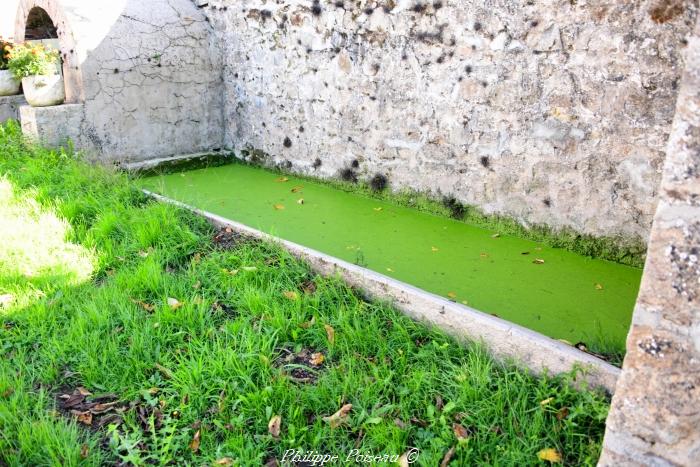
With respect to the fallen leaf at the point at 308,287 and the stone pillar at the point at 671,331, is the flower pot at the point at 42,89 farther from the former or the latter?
the stone pillar at the point at 671,331

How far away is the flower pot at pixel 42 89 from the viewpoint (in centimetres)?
538

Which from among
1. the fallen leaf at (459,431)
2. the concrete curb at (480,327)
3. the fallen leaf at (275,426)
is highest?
the concrete curb at (480,327)

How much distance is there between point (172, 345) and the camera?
296 cm

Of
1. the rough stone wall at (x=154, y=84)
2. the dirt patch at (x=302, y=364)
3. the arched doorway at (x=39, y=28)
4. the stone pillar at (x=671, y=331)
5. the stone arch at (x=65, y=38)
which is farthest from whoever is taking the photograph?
the arched doorway at (x=39, y=28)

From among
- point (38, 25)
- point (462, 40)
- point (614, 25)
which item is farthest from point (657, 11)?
point (38, 25)

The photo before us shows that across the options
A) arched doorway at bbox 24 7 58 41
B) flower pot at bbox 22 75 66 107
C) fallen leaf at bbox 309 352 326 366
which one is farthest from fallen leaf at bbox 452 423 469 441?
arched doorway at bbox 24 7 58 41

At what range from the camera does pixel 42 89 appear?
539 cm

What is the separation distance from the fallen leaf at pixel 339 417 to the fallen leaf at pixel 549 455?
757 mm

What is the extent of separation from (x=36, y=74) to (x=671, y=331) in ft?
18.4

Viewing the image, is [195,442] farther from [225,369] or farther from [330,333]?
[330,333]

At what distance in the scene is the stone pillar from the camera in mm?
1513

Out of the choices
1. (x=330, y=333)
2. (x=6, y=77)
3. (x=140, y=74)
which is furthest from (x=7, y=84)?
(x=330, y=333)

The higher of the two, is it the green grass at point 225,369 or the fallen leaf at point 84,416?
the green grass at point 225,369

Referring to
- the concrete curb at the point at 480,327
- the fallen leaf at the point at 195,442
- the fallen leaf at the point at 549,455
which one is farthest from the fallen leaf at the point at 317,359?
the fallen leaf at the point at 549,455
